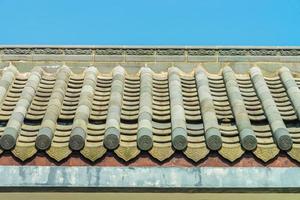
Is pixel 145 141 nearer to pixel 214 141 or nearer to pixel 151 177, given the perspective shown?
pixel 151 177

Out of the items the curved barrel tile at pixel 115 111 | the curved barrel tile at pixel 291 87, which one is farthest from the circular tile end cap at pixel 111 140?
the curved barrel tile at pixel 291 87

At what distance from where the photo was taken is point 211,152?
471 cm

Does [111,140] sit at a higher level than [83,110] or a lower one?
lower

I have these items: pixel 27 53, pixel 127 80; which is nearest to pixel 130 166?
pixel 127 80

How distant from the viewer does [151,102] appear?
5824mm

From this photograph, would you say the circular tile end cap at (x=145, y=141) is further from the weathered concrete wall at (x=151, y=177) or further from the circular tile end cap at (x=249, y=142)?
the circular tile end cap at (x=249, y=142)

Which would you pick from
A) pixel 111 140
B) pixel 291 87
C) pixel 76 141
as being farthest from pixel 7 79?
pixel 291 87

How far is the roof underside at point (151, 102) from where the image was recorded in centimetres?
472

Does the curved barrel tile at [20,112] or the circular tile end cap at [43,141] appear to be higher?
the curved barrel tile at [20,112]

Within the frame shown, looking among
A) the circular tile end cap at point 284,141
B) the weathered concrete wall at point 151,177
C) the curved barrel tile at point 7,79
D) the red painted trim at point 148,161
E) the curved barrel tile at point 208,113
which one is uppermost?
the curved barrel tile at point 7,79

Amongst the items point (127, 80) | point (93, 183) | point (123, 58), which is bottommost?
point (93, 183)

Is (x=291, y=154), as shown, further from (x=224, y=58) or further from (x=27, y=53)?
(x=27, y=53)

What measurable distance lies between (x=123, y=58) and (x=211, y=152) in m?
2.90

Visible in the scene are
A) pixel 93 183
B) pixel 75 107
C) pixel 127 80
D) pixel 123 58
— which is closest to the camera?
pixel 93 183
